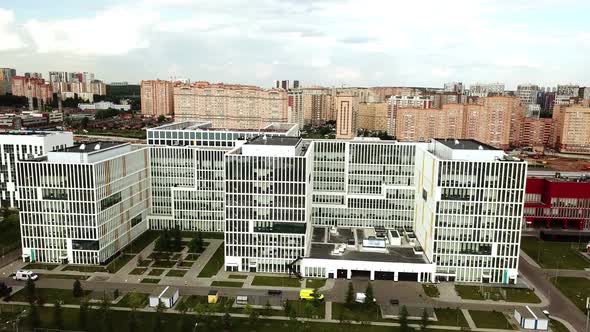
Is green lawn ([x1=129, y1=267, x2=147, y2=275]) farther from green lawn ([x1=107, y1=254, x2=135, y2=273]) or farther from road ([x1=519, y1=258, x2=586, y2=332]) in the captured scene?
road ([x1=519, y1=258, x2=586, y2=332])

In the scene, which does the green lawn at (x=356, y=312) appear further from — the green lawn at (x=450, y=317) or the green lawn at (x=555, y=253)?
the green lawn at (x=555, y=253)

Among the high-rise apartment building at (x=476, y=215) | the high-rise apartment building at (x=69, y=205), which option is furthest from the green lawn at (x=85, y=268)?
the high-rise apartment building at (x=476, y=215)

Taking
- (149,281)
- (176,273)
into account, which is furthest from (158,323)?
(176,273)

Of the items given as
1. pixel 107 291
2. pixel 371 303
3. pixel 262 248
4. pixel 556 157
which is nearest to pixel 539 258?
pixel 371 303

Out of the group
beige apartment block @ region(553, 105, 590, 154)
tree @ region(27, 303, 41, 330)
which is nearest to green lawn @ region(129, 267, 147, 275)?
tree @ region(27, 303, 41, 330)

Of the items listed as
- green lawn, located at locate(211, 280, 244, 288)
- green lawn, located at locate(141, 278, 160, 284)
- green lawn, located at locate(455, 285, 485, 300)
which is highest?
green lawn, located at locate(141, 278, 160, 284)

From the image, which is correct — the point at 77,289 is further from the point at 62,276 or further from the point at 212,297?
the point at 212,297
